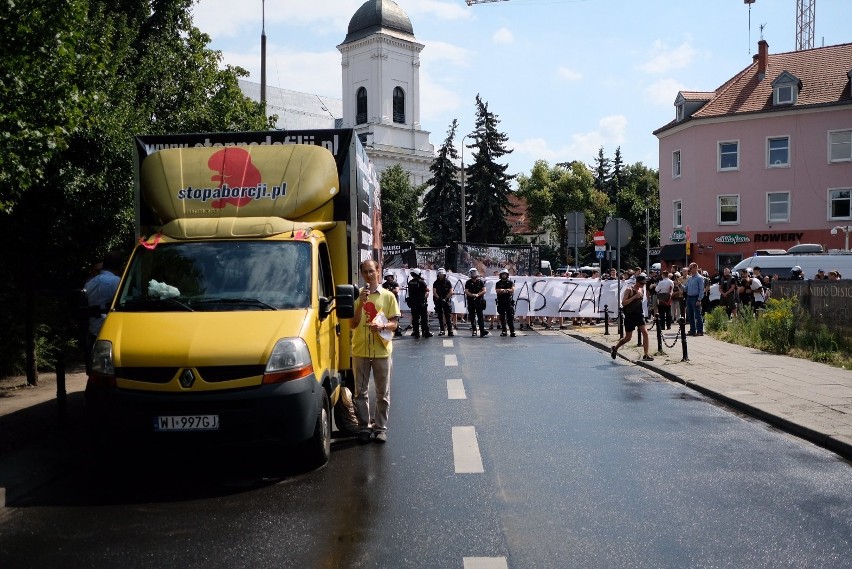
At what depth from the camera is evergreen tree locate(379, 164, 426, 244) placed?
69000mm

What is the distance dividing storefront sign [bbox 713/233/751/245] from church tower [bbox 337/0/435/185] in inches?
1626

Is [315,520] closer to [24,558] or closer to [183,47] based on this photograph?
[24,558]

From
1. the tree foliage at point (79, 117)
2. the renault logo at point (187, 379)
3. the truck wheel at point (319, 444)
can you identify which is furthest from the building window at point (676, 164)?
the renault logo at point (187, 379)

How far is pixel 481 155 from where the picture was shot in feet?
222

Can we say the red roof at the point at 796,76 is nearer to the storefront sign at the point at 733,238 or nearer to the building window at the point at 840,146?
the building window at the point at 840,146

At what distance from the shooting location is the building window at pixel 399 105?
85.9 metres

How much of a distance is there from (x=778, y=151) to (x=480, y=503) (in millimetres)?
46855

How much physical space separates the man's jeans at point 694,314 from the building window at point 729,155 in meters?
30.5

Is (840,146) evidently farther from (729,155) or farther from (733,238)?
(733,238)

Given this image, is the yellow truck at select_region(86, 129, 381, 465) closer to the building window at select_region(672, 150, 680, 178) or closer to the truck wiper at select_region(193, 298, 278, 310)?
the truck wiper at select_region(193, 298, 278, 310)

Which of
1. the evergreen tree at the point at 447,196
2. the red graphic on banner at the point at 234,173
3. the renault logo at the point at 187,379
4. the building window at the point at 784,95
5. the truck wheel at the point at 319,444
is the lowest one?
the truck wheel at the point at 319,444

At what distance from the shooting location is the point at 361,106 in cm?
8662

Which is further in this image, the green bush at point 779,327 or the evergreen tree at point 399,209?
the evergreen tree at point 399,209

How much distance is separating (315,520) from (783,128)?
47.7 meters
